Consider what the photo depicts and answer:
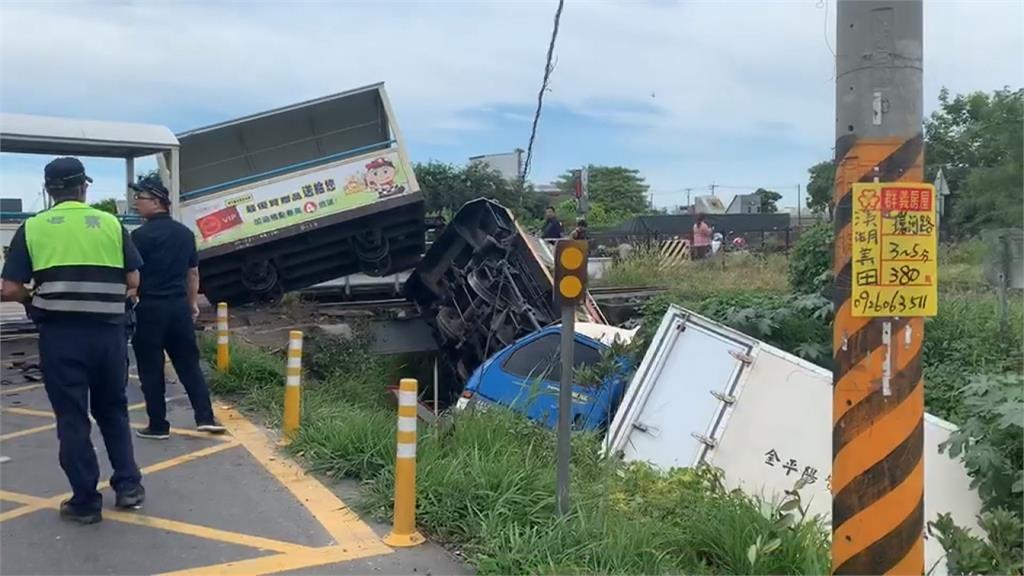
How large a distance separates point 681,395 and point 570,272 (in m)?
3.61

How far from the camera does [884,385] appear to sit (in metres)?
3.27

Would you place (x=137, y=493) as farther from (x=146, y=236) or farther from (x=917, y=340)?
(x=917, y=340)

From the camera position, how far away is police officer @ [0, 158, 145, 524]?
14.8 feet

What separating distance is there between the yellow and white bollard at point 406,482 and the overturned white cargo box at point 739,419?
2693mm

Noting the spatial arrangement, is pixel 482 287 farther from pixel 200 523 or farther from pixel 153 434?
pixel 200 523

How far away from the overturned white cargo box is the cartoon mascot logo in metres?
5.69

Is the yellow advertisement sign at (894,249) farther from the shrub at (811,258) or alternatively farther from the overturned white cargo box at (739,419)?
the shrub at (811,258)

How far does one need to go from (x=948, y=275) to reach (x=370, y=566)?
13812 millimetres

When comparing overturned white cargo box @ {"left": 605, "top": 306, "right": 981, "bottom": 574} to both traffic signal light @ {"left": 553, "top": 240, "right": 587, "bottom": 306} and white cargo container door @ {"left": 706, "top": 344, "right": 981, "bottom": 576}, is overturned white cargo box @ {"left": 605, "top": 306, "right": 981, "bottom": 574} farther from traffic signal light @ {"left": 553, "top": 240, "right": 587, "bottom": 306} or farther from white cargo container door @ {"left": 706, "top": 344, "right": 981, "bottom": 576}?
traffic signal light @ {"left": 553, "top": 240, "right": 587, "bottom": 306}

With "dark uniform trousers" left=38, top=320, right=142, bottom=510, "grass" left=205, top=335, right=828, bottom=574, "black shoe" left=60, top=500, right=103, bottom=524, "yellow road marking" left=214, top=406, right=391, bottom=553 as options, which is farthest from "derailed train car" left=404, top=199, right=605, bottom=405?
"black shoe" left=60, top=500, right=103, bottom=524

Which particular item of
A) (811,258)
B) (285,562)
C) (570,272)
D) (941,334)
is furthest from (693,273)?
(285,562)

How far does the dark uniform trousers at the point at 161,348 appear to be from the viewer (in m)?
6.23

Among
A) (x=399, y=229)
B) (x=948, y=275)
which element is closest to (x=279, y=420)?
(x=399, y=229)

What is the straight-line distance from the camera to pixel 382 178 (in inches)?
495
